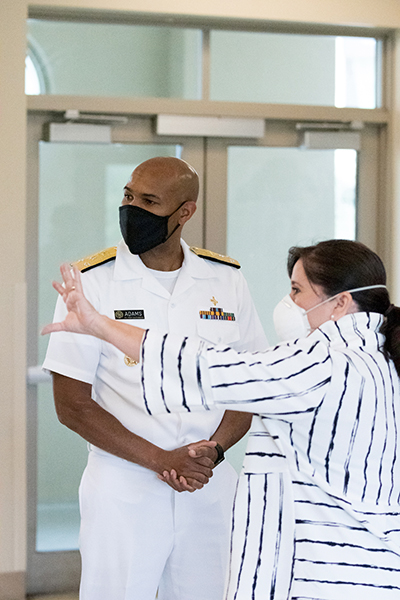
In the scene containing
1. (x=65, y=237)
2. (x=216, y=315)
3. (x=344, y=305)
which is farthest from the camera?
(x=65, y=237)

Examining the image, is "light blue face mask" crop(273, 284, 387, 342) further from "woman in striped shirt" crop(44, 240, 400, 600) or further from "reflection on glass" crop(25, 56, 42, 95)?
"reflection on glass" crop(25, 56, 42, 95)

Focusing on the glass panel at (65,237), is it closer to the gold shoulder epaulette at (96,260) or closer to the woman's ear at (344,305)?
the gold shoulder epaulette at (96,260)

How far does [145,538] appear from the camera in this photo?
1560 millimetres

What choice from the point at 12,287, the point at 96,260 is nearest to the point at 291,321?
the point at 96,260

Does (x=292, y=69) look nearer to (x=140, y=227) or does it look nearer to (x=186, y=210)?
(x=186, y=210)

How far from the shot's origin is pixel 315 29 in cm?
307

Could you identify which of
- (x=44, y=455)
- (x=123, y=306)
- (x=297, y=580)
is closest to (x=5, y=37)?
(x=123, y=306)

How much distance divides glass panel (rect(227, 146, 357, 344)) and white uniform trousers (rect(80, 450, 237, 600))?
5.35 ft

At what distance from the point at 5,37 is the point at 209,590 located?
7.58 ft

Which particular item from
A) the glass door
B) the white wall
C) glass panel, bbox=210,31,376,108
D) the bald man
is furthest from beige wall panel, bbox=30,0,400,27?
the bald man

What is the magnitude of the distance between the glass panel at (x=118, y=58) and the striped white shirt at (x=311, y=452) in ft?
7.20

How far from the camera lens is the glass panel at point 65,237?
2.99 m

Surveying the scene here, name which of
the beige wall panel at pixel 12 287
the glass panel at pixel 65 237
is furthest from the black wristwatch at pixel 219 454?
the glass panel at pixel 65 237

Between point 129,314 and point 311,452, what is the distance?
0.72m
